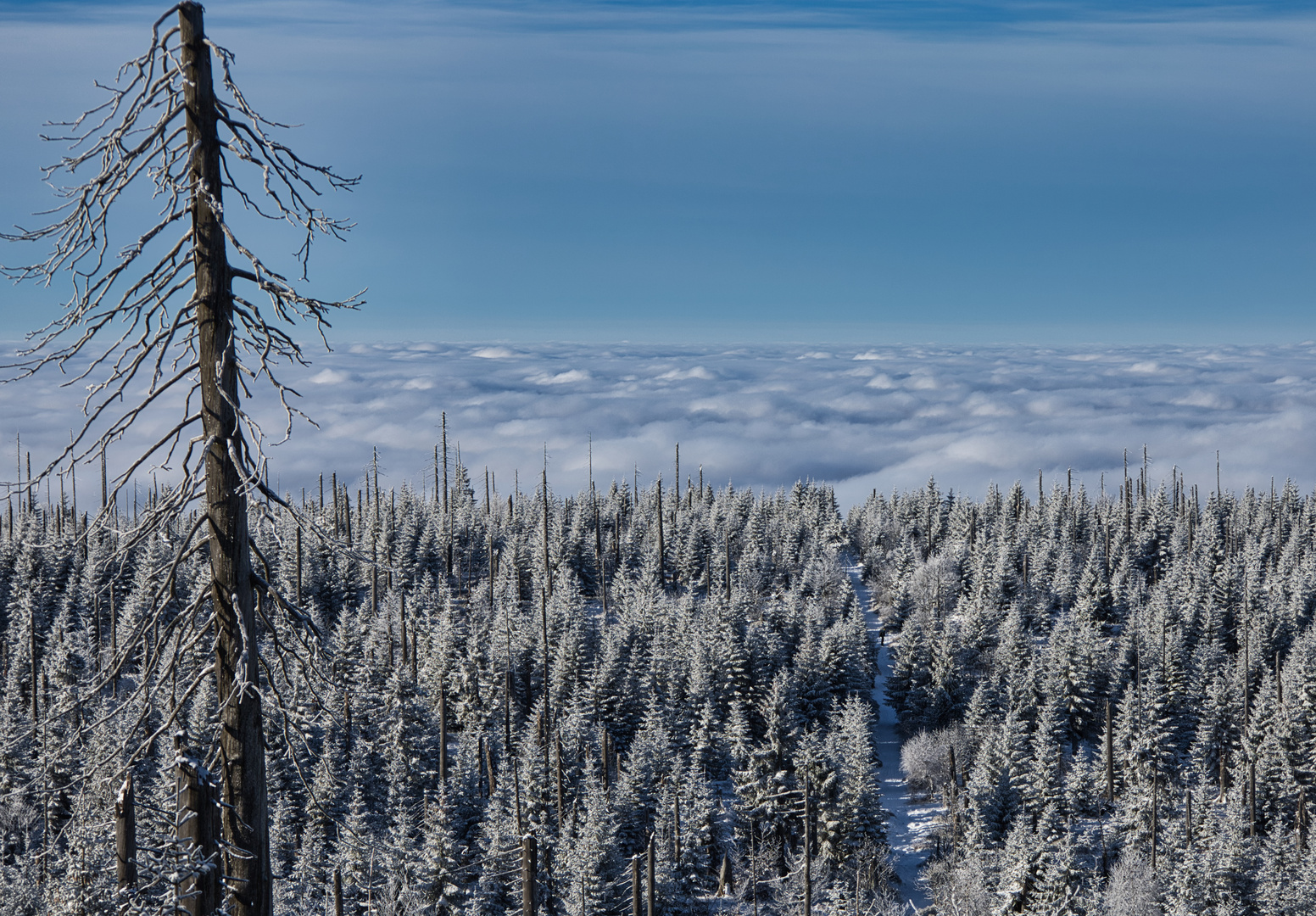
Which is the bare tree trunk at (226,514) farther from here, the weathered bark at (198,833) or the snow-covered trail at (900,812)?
the snow-covered trail at (900,812)

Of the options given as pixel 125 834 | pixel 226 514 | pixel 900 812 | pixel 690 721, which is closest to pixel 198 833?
pixel 125 834

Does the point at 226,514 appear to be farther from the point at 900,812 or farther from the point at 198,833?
the point at 900,812

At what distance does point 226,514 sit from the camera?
734cm

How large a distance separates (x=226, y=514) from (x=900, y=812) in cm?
7380

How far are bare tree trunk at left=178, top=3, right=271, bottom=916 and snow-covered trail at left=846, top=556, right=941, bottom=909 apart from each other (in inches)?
2387

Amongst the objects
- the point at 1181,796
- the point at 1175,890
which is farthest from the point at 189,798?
the point at 1181,796

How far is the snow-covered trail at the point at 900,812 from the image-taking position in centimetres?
6244

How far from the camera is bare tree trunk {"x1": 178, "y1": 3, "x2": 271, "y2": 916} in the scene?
7.02 metres

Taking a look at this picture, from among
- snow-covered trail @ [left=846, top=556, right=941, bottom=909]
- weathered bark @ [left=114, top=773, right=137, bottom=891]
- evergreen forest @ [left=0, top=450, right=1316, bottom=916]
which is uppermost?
weathered bark @ [left=114, top=773, right=137, bottom=891]

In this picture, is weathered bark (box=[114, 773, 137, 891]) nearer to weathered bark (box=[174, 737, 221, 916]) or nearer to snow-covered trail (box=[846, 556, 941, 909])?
weathered bark (box=[174, 737, 221, 916])

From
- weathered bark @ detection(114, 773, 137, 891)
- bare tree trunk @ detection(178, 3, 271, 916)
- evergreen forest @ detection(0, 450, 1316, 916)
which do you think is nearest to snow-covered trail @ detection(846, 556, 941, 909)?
evergreen forest @ detection(0, 450, 1316, 916)

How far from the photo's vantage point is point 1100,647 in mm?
83688

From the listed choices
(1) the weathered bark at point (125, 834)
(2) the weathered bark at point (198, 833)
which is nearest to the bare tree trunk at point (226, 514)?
(2) the weathered bark at point (198, 833)

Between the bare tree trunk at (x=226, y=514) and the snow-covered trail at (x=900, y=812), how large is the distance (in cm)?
6063
